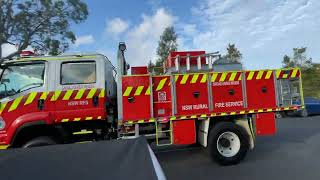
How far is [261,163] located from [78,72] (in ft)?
15.1

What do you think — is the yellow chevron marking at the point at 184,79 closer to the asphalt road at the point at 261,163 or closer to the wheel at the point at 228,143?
the wheel at the point at 228,143

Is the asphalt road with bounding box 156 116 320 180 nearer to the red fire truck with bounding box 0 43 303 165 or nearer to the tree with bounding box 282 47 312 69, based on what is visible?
the red fire truck with bounding box 0 43 303 165

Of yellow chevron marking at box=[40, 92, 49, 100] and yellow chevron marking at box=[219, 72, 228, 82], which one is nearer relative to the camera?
yellow chevron marking at box=[40, 92, 49, 100]

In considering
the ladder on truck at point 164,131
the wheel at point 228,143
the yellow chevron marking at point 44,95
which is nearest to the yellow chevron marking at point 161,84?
the ladder on truck at point 164,131

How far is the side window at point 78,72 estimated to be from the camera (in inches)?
307

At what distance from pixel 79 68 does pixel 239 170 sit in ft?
13.4

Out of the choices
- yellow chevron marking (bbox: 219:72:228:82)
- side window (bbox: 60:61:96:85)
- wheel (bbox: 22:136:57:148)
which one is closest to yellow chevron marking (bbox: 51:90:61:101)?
side window (bbox: 60:61:96:85)

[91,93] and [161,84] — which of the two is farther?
[161,84]

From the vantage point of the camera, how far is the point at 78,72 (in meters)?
7.88

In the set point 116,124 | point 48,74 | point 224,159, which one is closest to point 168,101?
point 116,124

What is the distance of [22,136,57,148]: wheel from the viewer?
736 centimetres

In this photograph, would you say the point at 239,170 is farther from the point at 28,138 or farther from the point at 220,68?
the point at 28,138

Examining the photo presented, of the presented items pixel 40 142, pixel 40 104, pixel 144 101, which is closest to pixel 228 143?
pixel 144 101

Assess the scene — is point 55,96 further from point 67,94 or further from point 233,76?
point 233,76
